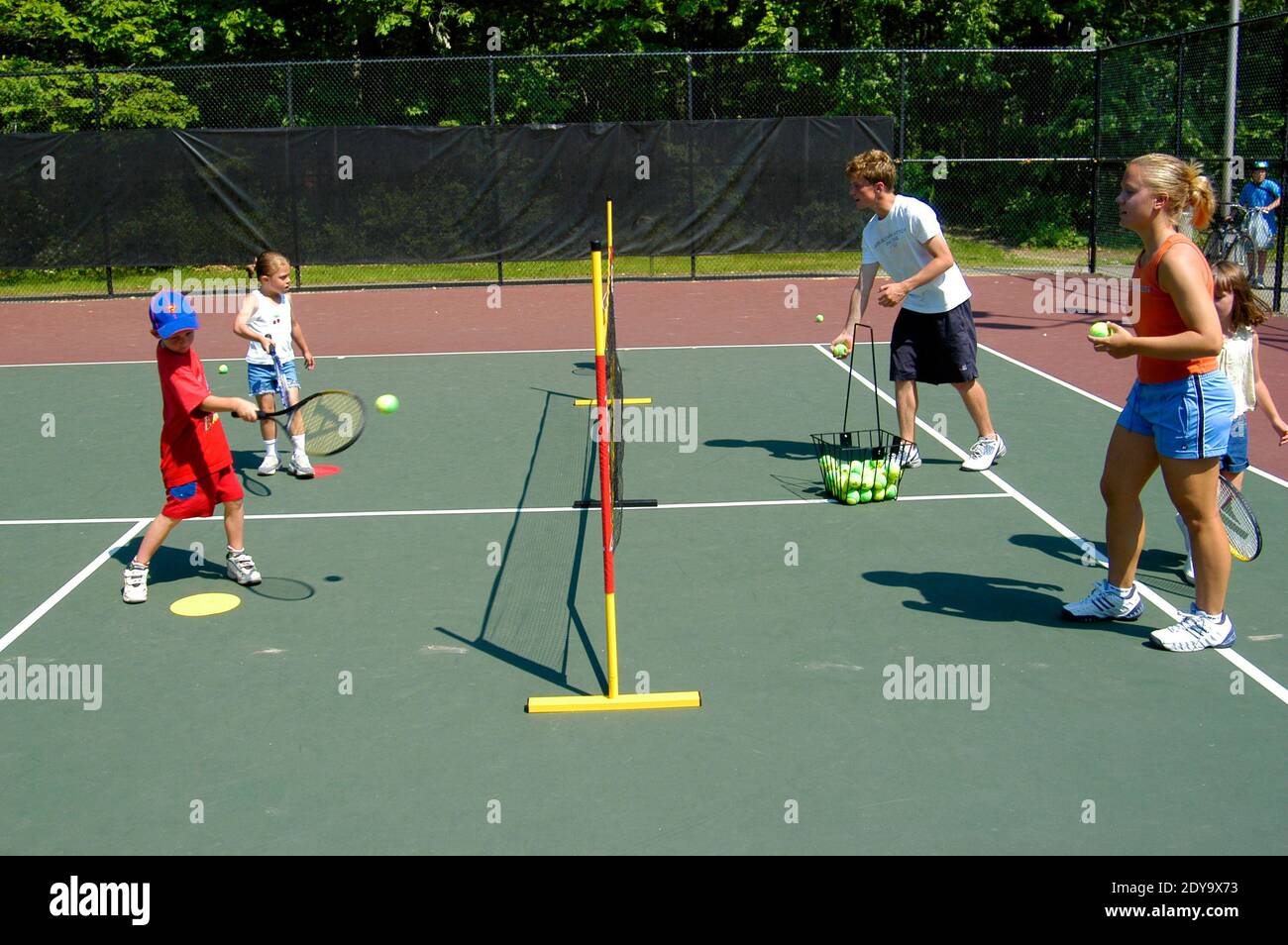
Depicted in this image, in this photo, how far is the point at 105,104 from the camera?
21828 mm

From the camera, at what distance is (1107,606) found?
19.5 ft

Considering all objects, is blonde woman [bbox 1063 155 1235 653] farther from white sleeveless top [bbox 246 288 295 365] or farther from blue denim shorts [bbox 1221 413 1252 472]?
white sleeveless top [bbox 246 288 295 365]

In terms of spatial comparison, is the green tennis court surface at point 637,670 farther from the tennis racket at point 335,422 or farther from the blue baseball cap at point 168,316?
the blue baseball cap at point 168,316

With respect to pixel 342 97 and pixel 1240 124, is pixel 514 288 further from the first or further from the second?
pixel 1240 124

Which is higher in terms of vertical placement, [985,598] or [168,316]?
[168,316]

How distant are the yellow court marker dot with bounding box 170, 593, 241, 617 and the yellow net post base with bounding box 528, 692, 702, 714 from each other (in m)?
1.98

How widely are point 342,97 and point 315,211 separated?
4.99 metres

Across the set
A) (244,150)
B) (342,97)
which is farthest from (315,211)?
(342,97)

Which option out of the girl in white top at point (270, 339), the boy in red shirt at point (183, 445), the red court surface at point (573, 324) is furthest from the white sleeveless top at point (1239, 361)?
the girl in white top at point (270, 339)

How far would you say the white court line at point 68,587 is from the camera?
6.12 meters

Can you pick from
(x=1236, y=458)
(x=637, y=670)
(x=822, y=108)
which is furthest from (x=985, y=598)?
(x=822, y=108)

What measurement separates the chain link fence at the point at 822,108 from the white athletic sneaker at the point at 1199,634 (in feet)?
47.8

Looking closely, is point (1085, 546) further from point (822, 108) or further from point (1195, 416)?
point (822, 108)

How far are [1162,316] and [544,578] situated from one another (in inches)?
126
